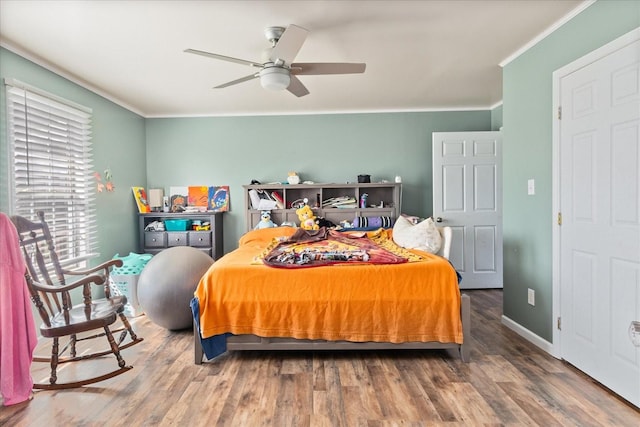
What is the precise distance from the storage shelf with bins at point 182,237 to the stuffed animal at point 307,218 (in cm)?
115

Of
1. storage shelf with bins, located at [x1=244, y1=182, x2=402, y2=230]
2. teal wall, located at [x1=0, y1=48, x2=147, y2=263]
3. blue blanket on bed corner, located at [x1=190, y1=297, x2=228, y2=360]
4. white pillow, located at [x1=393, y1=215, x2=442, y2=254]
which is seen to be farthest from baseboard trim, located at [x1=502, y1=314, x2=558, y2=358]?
teal wall, located at [x1=0, y1=48, x2=147, y2=263]

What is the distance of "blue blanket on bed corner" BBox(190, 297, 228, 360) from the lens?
2.29m

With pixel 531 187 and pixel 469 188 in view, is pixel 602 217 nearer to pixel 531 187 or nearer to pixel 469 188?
pixel 531 187

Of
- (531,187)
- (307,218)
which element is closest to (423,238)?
(531,187)

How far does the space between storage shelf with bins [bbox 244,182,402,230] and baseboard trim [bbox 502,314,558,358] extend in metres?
1.80

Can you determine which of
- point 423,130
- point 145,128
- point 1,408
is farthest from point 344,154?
point 1,408

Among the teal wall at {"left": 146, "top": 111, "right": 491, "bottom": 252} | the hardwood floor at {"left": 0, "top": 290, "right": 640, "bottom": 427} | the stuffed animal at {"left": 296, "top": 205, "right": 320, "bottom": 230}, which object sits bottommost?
the hardwood floor at {"left": 0, "top": 290, "right": 640, "bottom": 427}

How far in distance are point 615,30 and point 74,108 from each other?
14.5 feet

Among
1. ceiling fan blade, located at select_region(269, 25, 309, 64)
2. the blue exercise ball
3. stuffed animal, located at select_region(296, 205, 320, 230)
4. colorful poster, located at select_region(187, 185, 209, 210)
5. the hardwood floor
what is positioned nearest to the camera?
the hardwood floor

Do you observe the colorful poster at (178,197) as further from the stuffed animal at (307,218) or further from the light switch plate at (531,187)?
the light switch plate at (531,187)

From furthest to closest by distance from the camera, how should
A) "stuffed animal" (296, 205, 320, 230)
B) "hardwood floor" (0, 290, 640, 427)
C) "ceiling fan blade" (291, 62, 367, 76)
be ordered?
1. "stuffed animal" (296, 205, 320, 230)
2. "ceiling fan blade" (291, 62, 367, 76)
3. "hardwood floor" (0, 290, 640, 427)

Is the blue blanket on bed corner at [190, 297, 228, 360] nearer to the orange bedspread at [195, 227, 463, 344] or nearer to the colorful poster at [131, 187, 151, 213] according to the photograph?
the orange bedspread at [195, 227, 463, 344]

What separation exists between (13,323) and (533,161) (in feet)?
12.2

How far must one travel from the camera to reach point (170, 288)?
2748mm
